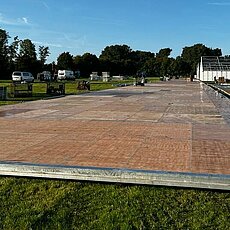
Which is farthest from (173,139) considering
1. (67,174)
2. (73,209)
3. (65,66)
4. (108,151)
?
(65,66)

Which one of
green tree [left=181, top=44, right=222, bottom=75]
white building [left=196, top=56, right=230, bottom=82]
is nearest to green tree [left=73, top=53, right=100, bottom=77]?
green tree [left=181, top=44, right=222, bottom=75]

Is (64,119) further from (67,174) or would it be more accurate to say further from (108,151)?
(67,174)

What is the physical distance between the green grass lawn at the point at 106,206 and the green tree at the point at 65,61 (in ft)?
290

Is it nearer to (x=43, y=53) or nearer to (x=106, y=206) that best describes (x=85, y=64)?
(x=43, y=53)

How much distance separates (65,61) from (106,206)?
301 feet

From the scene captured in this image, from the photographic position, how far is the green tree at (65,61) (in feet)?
304

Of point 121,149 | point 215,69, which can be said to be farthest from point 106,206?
point 215,69

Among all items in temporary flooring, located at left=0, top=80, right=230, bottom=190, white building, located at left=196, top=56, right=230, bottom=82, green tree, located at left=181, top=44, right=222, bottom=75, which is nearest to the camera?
temporary flooring, located at left=0, top=80, right=230, bottom=190

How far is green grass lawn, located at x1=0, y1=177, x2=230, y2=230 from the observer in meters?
3.86

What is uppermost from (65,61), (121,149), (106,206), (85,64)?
(65,61)

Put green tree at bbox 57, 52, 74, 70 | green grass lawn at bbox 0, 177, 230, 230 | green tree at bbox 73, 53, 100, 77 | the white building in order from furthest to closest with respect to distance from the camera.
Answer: green tree at bbox 73, 53, 100, 77, green tree at bbox 57, 52, 74, 70, the white building, green grass lawn at bbox 0, 177, 230, 230

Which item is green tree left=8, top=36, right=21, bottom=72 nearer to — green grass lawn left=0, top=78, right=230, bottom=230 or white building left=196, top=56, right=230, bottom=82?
white building left=196, top=56, right=230, bottom=82

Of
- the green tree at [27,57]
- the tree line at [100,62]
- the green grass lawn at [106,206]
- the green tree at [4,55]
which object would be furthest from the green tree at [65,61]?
the green grass lawn at [106,206]

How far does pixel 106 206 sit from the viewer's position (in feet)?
13.8
